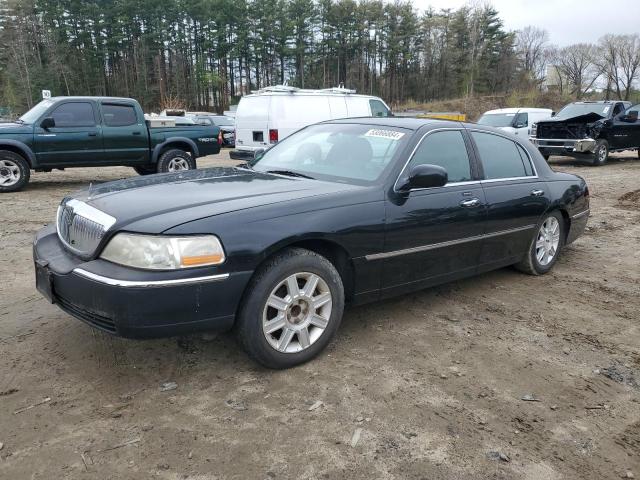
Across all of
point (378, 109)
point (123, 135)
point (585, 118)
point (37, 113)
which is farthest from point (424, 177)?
point (585, 118)

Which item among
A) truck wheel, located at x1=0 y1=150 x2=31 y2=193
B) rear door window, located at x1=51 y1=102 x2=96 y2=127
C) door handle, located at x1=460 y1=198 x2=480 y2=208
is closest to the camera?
door handle, located at x1=460 y1=198 x2=480 y2=208

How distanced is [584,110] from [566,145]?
5.61 feet

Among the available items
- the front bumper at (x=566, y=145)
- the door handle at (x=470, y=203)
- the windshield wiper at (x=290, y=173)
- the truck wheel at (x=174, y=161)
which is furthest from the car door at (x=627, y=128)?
the windshield wiper at (x=290, y=173)

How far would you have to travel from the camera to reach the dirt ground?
239 centimetres

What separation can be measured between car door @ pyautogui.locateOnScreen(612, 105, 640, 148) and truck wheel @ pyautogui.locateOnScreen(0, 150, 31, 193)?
52.5 feet

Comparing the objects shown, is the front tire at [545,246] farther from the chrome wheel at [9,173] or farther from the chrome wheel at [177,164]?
the chrome wheel at [9,173]

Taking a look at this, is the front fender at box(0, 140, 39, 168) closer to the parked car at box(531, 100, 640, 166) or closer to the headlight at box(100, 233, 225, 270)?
the headlight at box(100, 233, 225, 270)

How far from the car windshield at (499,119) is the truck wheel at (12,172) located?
46.4 feet

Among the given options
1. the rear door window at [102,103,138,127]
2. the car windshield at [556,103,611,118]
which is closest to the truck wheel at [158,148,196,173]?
the rear door window at [102,103,138,127]

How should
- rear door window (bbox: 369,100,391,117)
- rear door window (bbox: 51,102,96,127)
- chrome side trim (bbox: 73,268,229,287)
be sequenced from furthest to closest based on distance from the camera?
rear door window (bbox: 369,100,391,117)
rear door window (bbox: 51,102,96,127)
chrome side trim (bbox: 73,268,229,287)

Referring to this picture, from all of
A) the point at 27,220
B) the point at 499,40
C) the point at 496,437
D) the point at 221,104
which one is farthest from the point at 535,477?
the point at 499,40

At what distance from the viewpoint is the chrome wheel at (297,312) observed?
3100 millimetres

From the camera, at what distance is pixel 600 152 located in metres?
15.7

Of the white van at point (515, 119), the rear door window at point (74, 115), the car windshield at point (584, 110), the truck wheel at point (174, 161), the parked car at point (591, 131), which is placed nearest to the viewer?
the rear door window at point (74, 115)
